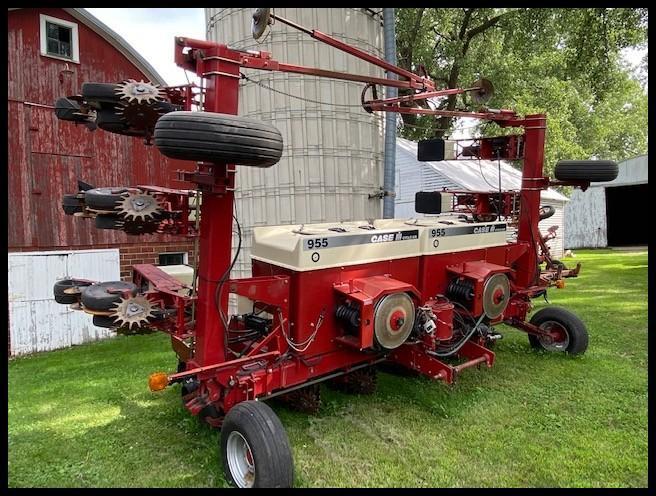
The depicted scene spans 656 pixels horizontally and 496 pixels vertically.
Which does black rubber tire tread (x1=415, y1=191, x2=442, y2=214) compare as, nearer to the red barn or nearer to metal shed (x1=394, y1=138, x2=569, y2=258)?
the red barn

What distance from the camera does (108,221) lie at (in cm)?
341

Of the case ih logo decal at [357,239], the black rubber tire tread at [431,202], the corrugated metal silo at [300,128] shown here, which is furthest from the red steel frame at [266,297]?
the corrugated metal silo at [300,128]

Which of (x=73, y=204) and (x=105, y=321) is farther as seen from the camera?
(x=73, y=204)

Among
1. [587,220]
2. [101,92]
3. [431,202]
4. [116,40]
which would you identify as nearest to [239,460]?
[101,92]

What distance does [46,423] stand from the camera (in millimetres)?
4500

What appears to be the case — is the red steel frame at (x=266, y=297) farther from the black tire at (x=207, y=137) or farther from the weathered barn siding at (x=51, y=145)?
the weathered barn siding at (x=51, y=145)

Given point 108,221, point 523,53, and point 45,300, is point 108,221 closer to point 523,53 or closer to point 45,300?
point 45,300

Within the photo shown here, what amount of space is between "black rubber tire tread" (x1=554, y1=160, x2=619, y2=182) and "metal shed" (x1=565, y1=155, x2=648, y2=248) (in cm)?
1943

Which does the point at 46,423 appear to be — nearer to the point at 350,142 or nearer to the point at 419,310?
the point at 419,310

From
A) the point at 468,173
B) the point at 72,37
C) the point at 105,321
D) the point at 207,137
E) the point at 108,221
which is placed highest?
the point at 72,37

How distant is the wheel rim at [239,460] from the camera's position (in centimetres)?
329

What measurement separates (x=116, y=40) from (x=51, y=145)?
233cm

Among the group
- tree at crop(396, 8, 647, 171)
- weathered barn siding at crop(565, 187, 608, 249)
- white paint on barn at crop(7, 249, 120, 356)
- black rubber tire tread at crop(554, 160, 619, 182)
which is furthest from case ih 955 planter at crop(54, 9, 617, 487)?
weathered barn siding at crop(565, 187, 608, 249)
